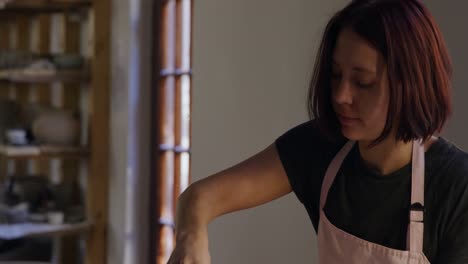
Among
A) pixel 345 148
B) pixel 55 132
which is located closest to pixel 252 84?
pixel 345 148

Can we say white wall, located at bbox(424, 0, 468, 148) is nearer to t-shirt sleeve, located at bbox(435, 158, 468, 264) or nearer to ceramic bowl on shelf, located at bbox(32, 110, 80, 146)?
t-shirt sleeve, located at bbox(435, 158, 468, 264)

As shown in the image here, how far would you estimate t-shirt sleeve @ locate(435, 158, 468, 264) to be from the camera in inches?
32.1

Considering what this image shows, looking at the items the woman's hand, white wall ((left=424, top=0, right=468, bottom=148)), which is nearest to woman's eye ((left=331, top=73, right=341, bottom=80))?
the woman's hand

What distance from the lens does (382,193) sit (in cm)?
89

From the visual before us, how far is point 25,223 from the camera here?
2.62m

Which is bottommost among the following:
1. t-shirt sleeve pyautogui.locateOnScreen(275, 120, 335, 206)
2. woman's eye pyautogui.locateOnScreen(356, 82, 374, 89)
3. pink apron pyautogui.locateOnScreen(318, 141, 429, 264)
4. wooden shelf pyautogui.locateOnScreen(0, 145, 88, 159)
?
wooden shelf pyautogui.locateOnScreen(0, 145, 88, 159)

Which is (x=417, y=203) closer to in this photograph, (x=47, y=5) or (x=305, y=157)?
(x=305, y=157)

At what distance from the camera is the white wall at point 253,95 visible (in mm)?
1575

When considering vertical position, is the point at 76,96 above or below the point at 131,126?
above

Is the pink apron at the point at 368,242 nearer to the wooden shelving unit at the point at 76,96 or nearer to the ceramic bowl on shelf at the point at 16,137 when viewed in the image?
the wooden shelving unit at the point at 76,96

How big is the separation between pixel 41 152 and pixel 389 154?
6.62 ft

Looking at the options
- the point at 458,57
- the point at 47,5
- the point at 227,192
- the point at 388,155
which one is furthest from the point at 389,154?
the point at 47,5

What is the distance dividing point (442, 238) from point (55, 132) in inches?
83.1

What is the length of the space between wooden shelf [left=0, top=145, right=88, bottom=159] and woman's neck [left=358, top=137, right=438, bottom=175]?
1980mm
